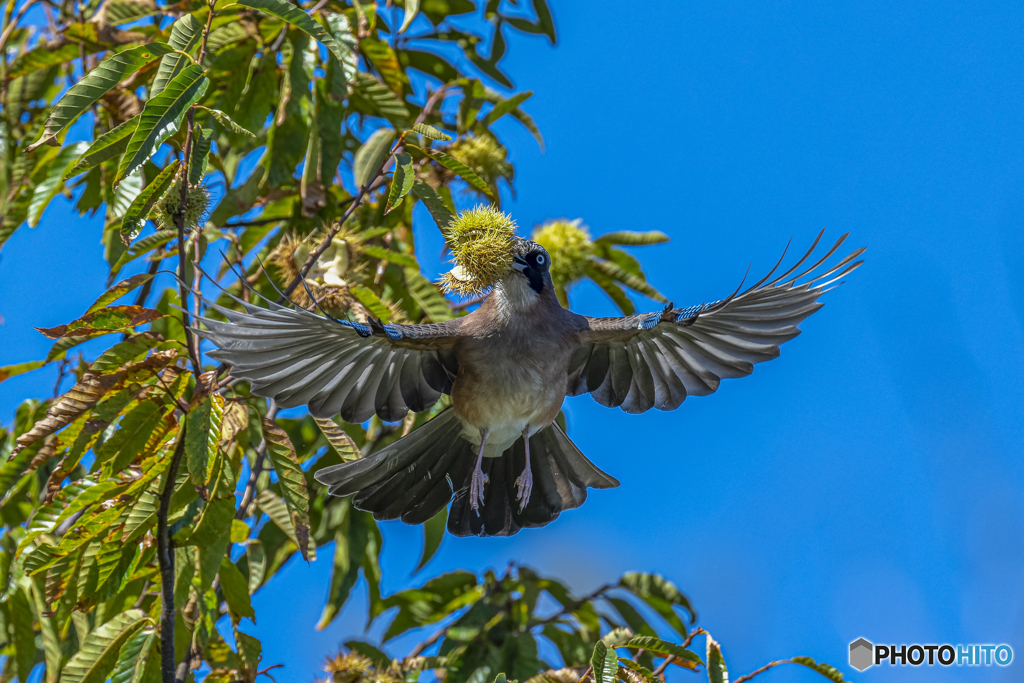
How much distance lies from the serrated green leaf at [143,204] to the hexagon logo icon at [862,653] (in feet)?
9.67

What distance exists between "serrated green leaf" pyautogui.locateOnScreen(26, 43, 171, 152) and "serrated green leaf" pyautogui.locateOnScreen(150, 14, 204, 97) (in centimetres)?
5

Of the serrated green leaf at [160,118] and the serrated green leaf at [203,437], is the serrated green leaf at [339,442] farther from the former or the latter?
the serrated green leaf at [160,118]

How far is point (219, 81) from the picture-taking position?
3.99 m

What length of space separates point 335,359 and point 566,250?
140 centimetres

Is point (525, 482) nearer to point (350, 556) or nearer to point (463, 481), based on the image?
point (463, 481)

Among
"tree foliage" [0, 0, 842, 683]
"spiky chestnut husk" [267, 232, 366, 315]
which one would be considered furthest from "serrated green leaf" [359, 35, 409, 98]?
"spiky chestnut husk" [267, 232, 366, 315]

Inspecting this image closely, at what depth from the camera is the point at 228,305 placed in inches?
135

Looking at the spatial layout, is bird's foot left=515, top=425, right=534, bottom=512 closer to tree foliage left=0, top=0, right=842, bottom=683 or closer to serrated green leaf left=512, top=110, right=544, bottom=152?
tree foliage left=0, top=0, right=842, bottom=683

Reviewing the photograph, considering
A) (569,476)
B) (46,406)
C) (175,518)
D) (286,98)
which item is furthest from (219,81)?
(569,476)

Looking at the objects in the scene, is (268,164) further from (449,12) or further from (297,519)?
(297,519)

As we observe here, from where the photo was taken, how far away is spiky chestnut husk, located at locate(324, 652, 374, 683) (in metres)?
3.08

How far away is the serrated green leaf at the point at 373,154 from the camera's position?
12.3 ft

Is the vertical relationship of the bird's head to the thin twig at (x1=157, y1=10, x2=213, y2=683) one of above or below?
above

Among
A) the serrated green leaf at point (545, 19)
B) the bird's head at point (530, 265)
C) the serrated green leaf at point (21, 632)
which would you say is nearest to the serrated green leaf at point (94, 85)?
the bird's head at point (530, 265)
